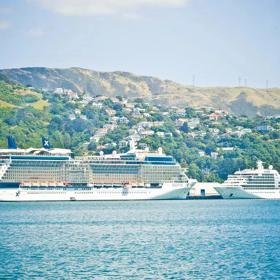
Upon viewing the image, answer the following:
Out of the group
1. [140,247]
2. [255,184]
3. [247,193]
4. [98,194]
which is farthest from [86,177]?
[140,247]

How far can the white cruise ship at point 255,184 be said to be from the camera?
5103 inches

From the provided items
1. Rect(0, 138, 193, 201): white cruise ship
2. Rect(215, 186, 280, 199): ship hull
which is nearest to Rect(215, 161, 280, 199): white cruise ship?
Rect(215, 186, 280, 199): ship hull

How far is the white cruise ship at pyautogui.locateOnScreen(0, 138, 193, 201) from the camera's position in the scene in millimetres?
115750

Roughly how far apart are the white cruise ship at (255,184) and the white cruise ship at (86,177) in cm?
664

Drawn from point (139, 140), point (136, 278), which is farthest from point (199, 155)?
point (136, 278)

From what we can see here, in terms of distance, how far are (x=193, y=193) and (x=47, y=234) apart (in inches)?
3106

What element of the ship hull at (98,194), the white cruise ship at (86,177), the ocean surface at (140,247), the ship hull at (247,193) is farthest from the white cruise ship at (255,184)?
the ocean surface at (140,247)

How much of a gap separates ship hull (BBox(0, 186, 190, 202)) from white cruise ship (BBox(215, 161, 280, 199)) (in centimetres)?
850

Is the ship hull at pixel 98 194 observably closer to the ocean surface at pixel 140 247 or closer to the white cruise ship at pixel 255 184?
the white cruise ship at pixel 255 184

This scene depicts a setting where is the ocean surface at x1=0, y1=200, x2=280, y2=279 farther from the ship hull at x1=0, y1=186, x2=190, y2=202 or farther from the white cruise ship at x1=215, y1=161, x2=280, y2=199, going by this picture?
the white cruise ship at x1=215, y1=161, x2=280, y2=199

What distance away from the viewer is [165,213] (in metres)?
85.7

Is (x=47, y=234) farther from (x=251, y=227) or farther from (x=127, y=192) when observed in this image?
(x=127, y=192)

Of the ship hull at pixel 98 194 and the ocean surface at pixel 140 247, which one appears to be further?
the ship hull at pixel 98 194

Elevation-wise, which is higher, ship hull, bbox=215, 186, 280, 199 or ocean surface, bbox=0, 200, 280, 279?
ship hull, bbox=215, 186, 280, 199
